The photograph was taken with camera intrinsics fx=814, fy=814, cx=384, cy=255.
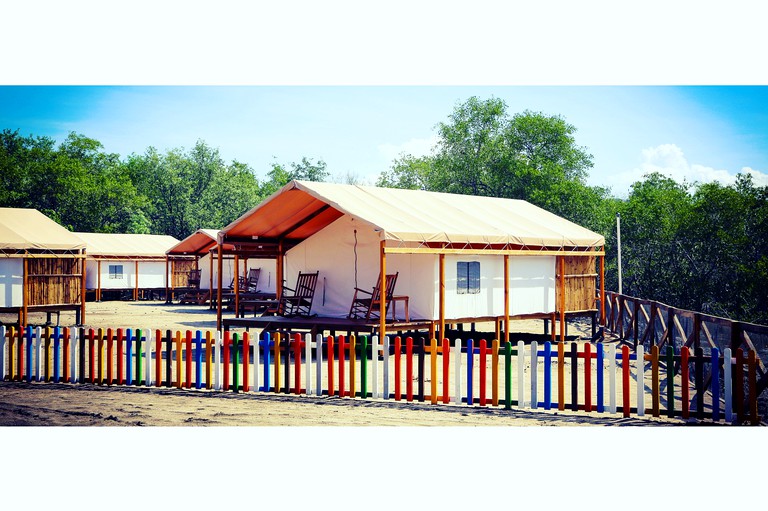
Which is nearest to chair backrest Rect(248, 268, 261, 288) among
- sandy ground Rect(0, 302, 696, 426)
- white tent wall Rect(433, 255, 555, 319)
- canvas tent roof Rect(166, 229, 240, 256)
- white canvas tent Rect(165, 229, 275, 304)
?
white canvas tent Rect(165, 229, 275, 304)

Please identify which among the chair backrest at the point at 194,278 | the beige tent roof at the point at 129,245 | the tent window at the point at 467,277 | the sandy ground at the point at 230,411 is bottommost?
the sandy ground at the point at 230,411

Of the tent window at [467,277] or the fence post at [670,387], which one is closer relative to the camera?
the fence post at [670,387]

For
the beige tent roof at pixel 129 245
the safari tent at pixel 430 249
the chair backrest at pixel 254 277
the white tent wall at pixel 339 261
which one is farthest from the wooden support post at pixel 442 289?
the beige tent roof at pixel 129 245

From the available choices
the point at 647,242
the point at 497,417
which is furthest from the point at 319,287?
the point at 647,242

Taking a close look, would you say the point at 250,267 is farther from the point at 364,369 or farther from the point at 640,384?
the point at 640,384

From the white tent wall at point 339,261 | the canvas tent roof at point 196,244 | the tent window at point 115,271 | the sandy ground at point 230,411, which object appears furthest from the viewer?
the tent window at point 115,271

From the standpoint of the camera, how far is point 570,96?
13.3 meters

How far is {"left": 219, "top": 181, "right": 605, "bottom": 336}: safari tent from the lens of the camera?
1609cm

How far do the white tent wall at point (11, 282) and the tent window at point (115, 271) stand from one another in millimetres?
19973

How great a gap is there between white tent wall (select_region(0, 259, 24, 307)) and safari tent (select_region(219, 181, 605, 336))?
5.78m

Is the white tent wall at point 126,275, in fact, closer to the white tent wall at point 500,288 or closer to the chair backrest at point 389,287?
the chair backrest at point 389,287

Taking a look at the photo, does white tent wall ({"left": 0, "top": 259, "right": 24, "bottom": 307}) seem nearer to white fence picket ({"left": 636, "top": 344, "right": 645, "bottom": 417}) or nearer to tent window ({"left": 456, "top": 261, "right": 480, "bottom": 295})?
tent window ({"left": 456, "top": 261, "right": 480, "bottom": 295})

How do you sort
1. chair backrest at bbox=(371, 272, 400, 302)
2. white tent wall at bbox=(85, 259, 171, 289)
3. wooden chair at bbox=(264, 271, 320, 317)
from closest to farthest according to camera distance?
chair backrest at bbox=(371, 272, 400, 302) → wooden chair at bbox=(264, 271, 320, 317) → white tent wall at bbox=(85, 259, 171, 289)

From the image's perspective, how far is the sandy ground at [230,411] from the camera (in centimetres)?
955
